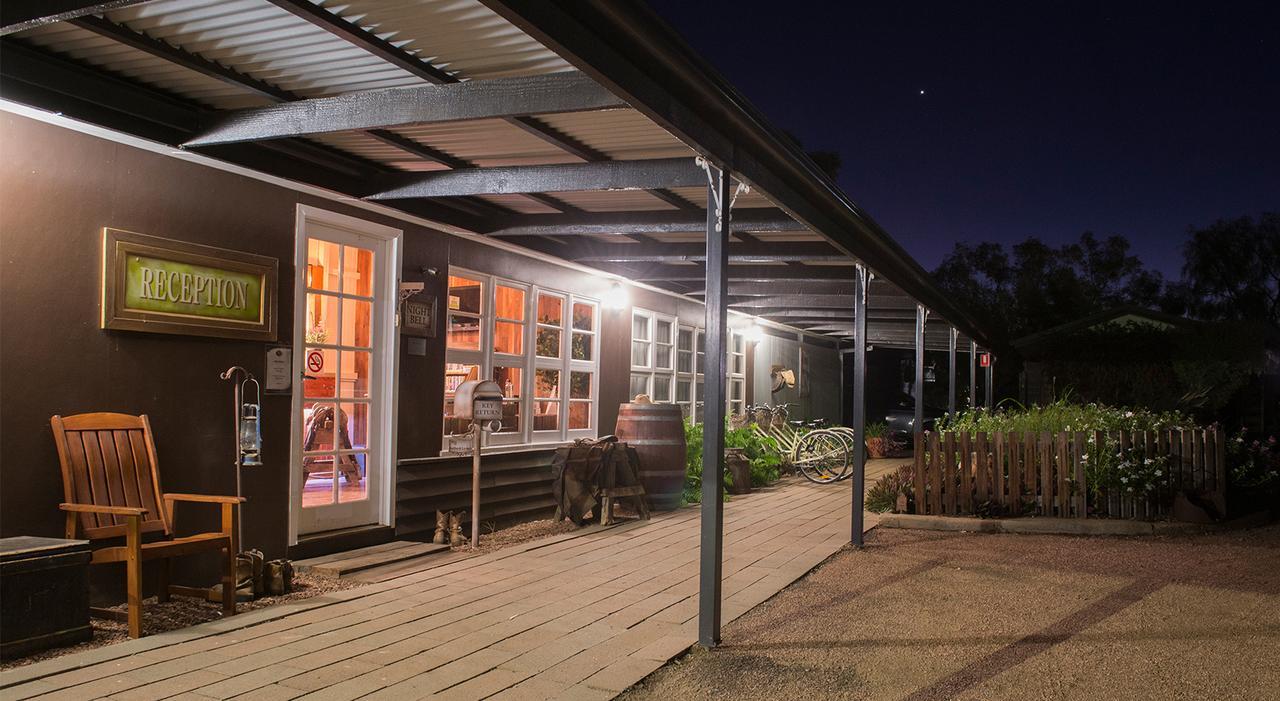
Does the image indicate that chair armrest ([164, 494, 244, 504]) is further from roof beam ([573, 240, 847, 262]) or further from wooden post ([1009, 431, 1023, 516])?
wooden post ([1009, 431, 1023, 516])

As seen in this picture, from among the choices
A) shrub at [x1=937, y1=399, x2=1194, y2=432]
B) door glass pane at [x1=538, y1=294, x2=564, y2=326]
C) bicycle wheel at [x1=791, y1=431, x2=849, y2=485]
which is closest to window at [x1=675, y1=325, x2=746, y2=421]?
bicycle wheel at [x1=791, y1=431, x2=849, y2=485]

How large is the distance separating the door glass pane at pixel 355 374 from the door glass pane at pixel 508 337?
1.66m

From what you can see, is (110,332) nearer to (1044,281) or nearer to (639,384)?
(639,384)

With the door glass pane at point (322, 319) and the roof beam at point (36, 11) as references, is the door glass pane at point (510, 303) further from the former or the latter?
the roof beam at point (36, 11)

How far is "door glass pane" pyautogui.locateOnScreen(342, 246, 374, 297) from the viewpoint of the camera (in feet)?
22.4

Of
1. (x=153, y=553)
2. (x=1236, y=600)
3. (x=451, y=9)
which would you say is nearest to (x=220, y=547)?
(x=153, y=553)

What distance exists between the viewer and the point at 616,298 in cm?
1059

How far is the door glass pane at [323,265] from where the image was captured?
659 centimetres

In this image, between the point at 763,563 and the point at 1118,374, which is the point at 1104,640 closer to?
the point at 763,563

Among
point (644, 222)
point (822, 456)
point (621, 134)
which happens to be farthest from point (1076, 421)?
point (621, 134)

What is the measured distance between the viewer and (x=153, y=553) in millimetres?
4621

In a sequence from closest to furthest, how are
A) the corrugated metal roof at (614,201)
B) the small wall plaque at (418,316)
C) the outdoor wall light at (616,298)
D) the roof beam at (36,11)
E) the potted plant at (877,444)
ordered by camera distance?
the roof beam at (36,11), the corrugated metal roof at (614,201), the small wall plaque at (418,316), the outdoor wall light at (616,298), the potted plant at (877,444)

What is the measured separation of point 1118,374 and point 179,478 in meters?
18.1

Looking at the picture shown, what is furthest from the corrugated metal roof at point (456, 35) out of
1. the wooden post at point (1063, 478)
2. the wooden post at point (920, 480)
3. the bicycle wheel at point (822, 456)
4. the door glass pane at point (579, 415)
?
the bicycle wheel at point (822, 456)
